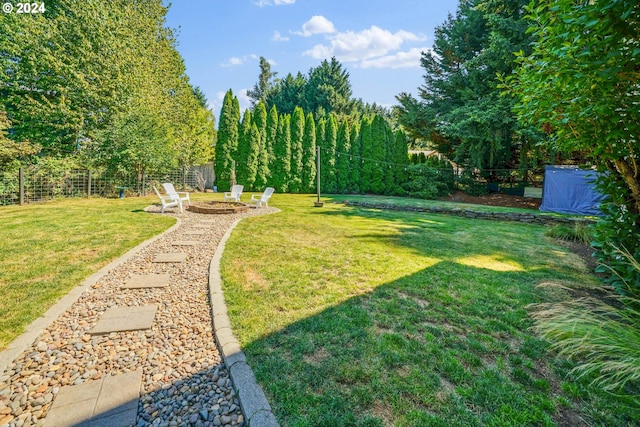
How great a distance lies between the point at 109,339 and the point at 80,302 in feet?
3.19

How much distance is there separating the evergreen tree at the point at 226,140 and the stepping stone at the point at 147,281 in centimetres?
1375

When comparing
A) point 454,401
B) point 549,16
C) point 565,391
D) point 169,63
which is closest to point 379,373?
point 454,401

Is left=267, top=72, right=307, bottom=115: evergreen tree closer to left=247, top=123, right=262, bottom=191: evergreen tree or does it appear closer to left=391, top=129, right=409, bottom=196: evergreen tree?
left=247, top=123, right=262, bottom=191: evergreen tree

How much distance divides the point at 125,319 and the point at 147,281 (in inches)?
37.7

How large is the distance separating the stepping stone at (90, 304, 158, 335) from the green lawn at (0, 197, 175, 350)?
57cm

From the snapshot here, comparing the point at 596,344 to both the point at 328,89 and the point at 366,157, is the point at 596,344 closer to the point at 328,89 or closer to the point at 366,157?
the point at 366,157

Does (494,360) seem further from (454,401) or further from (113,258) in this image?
(113,258)

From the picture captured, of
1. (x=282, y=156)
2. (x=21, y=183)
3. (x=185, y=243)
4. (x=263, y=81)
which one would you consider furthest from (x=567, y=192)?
(x=263, y=81)

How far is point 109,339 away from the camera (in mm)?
2451

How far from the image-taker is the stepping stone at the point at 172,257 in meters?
4.46

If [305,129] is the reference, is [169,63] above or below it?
above

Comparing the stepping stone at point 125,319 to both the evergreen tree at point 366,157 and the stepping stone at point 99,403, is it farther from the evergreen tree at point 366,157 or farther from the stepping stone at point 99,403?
the evergreen tree at point 366,157

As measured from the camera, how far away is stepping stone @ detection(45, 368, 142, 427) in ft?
5.36
